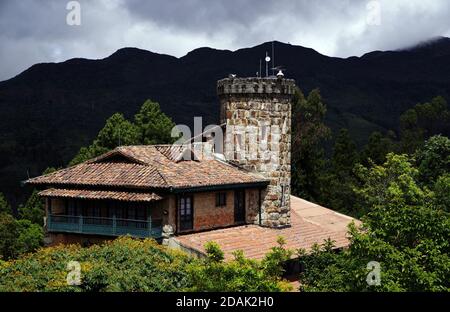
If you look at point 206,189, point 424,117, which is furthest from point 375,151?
point 206,189

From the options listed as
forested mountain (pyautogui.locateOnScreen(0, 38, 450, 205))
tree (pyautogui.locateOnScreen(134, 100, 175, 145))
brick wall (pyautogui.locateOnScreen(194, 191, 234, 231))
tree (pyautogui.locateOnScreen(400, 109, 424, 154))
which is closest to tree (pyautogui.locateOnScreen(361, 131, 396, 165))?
tree (pyautogui.locateOnScreen(400, 109, 424, 154))

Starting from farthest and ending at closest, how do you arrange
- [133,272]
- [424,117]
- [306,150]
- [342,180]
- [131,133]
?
[424,117] < [342,180] < [306,150] < [131,133] < [133,272]

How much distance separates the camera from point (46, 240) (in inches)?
1192

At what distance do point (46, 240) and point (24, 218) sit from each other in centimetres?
1832

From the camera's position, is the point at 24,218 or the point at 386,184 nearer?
the point at 386,184

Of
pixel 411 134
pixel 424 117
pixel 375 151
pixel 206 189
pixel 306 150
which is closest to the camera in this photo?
pixel 206 189

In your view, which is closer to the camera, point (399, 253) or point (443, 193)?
point (399, 253)

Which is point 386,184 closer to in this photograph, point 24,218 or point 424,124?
point 24,218

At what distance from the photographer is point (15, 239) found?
39.9 metres

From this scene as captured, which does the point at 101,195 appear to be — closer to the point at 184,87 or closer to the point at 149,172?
the point at 149,172

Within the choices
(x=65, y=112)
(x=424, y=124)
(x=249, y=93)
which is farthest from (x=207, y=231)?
(x=65, y=112)

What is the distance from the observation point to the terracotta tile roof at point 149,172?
2796 cm

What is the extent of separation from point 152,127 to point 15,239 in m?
13.8

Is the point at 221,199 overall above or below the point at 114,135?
below
